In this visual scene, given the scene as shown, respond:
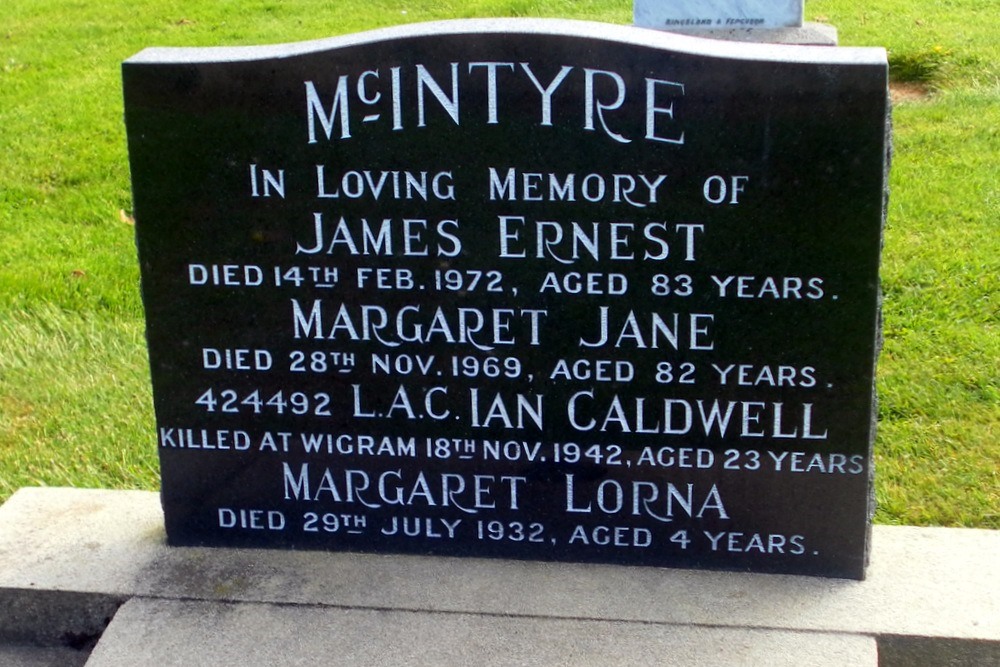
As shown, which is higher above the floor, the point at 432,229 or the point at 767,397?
the point at 432,229

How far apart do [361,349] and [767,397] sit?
0.97m

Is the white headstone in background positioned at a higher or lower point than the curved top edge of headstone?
lower

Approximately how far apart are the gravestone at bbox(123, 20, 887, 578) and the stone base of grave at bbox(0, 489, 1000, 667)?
95mm

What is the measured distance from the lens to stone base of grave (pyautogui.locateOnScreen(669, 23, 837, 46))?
6043 millimetres

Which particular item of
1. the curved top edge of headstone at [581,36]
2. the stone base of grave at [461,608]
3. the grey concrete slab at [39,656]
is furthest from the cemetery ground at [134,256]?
the curved top edge of headstone at [581,36]

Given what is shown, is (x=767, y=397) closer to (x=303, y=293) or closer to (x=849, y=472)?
(x=849, y=472)

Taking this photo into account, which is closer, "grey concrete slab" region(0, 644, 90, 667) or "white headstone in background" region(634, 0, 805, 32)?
"grey concrete slab" region(0, 644, 90, 667)

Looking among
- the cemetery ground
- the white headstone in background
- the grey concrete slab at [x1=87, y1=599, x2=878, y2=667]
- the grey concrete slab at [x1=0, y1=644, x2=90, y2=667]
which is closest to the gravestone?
the grey concrete slab at [x1=87, y1=599, x2=878, y2=667]

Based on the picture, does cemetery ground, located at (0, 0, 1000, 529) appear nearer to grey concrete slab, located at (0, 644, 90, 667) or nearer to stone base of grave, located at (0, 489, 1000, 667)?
stone base of grave, located at (0, 489, 1000, 667)

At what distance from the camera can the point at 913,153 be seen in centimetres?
689

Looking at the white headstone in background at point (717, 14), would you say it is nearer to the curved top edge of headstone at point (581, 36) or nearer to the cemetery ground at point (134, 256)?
the cemetery ground at point (134, 256)

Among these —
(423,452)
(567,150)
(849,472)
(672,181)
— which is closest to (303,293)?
(423,452)

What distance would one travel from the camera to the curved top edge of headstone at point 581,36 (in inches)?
112

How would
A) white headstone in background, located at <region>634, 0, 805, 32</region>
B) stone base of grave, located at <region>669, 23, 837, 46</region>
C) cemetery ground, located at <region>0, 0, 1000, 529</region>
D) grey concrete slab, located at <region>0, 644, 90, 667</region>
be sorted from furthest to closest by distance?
white headstone in background, located at <region>634, 0, 805, 32</region> < stone base of grave, located at <region>669, 23, 837, 46</region> < cemetery ground, located at <region>0, 0, 1000, 529</region> < grey concrete slab, located at <region>0, 644, 90, 667</region>
